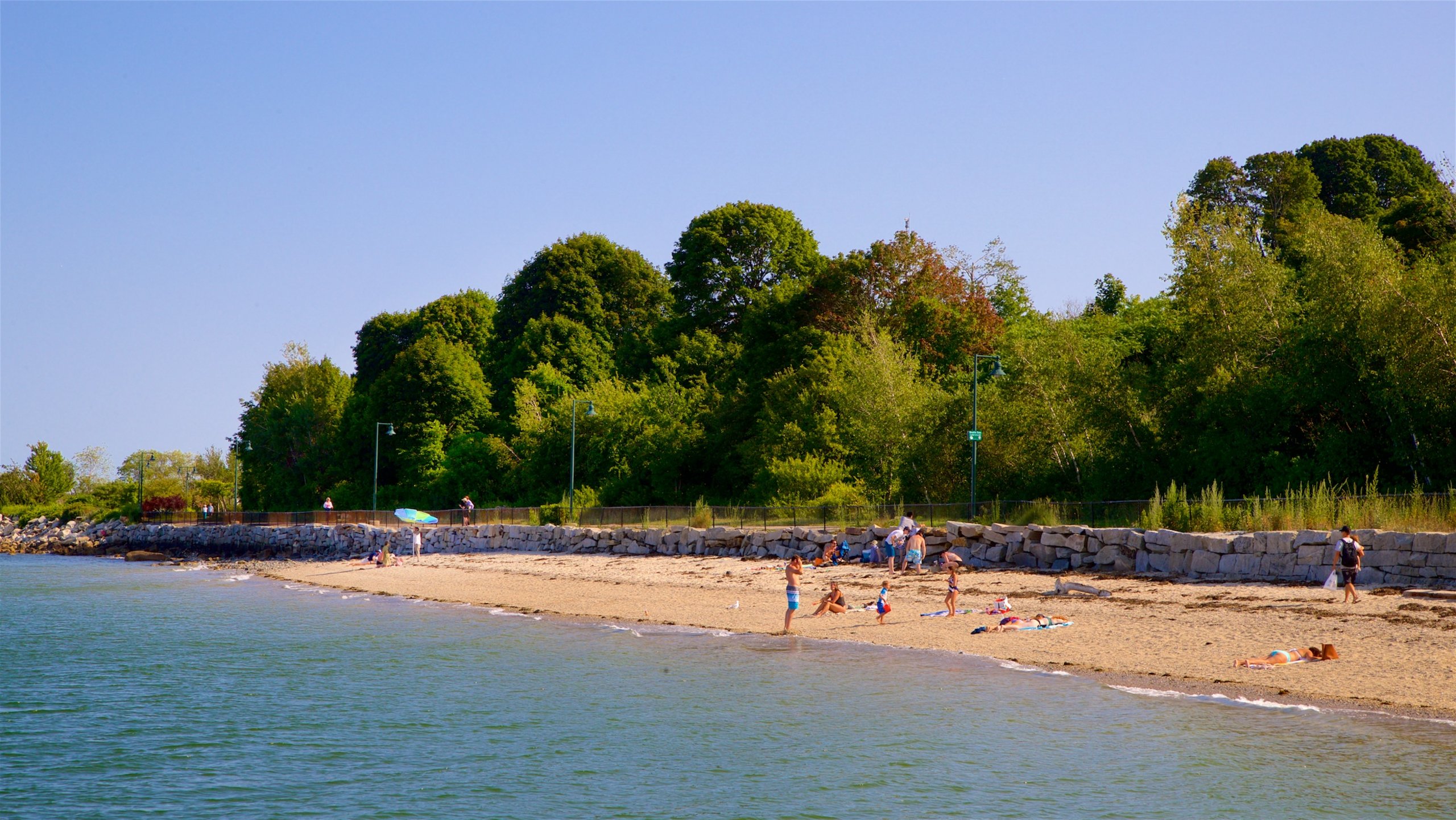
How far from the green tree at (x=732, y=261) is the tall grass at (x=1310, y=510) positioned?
115 feet

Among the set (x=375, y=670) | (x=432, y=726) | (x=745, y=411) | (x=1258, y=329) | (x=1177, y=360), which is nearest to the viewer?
(x=432, y=726)

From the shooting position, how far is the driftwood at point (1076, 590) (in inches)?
827

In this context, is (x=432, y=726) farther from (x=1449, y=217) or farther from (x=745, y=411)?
(x=1449, y=217)

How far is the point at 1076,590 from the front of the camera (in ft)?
71.0

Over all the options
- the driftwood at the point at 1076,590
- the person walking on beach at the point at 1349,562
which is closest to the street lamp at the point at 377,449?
the driftwood at the point at 1076,590

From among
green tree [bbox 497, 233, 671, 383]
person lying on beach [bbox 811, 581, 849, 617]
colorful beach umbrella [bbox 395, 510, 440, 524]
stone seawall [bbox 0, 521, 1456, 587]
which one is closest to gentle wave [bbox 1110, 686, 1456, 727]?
stone seawall [bbox 0, 521, 1456, 587]

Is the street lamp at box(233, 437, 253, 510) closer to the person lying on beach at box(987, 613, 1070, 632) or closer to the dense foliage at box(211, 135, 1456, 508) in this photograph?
the dense foliage at box(211, 135, 1456, 508)

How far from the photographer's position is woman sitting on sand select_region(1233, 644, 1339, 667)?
49.3 ft

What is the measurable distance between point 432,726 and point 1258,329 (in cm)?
2405

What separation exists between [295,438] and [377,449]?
2543cm

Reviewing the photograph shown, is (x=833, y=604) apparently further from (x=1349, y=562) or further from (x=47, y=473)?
(x=47, y=473)

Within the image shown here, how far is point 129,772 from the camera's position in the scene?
513 inches

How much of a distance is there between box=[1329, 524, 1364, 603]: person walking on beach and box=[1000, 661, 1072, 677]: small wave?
520 centimetres

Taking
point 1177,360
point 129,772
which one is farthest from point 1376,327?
point 129,772
